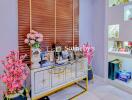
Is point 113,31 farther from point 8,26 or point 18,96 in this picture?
point 18,96

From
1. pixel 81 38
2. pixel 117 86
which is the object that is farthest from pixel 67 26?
pixel 117 86

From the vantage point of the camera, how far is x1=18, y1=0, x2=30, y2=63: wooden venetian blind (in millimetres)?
2332

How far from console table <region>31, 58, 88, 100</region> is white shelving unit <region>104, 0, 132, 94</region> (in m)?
0.72

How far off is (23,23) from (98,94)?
190 centimetres

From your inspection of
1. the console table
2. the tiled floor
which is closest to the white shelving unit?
the tiled floor

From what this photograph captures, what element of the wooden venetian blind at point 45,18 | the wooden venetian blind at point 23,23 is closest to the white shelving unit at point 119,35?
the wooden venetian blind at point 45,18

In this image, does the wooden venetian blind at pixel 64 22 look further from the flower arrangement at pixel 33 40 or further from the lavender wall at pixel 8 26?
the lavender wall at pixel 8 26

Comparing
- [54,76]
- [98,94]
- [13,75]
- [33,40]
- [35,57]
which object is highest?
[33,40]

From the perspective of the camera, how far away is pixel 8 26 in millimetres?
2209

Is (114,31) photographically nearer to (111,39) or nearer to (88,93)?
(111,39)

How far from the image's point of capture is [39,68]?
2.12m

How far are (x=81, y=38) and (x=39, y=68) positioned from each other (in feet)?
5.22

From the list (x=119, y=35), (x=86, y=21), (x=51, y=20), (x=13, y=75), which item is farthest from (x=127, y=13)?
(x=13, y=75)

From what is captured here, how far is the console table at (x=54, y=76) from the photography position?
2086 mm
